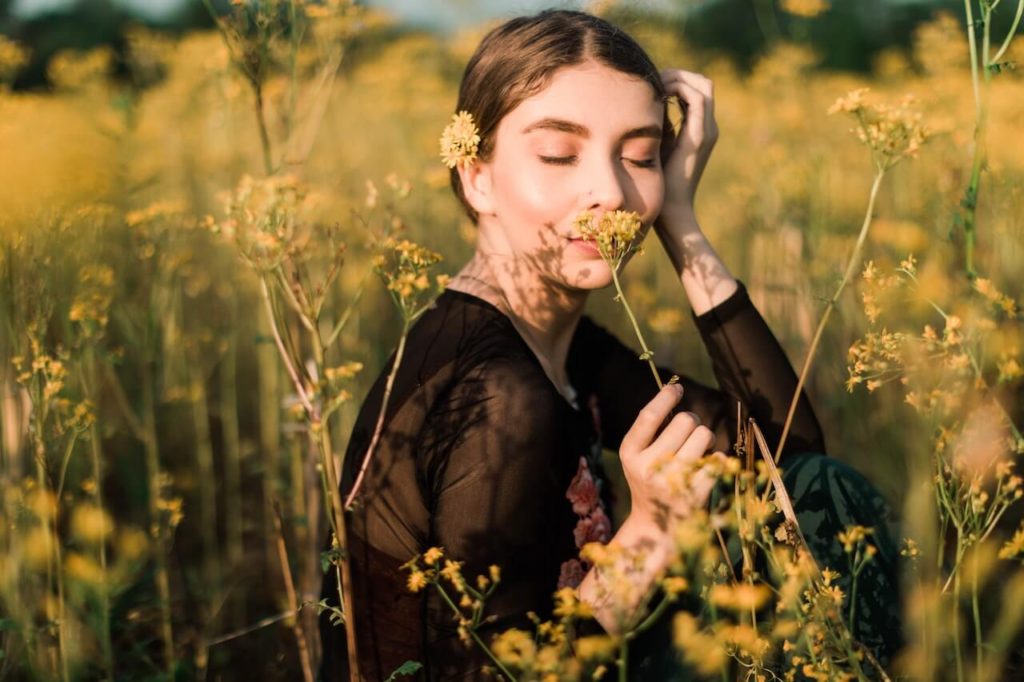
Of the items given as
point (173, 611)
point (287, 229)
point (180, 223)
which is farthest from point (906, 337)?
point (173, 611)

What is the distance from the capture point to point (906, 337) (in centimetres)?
128

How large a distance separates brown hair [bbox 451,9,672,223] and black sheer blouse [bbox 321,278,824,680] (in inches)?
12.3

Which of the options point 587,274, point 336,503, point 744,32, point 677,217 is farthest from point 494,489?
point 744,32

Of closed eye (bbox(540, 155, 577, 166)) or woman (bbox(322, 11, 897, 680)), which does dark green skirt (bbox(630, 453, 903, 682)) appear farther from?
closed eye (bbox(540, 155, 577, 166))

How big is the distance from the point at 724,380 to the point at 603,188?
2.04ft

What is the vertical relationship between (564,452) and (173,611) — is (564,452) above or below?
above

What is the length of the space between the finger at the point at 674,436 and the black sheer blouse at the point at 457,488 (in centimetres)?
17

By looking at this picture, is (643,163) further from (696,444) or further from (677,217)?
(696,444)

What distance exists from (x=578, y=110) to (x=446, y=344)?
0.41 m

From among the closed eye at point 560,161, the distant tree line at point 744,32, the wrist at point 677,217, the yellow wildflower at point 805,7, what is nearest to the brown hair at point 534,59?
the closed eye at point 560,161

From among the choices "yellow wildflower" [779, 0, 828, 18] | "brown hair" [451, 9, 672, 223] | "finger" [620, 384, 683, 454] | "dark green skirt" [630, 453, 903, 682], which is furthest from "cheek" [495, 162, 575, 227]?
"yellow wildflower" [779, 0, 828, 18]

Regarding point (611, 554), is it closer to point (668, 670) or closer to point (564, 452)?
point (564, 452)

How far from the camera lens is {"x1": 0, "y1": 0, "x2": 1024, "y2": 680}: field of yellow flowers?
1.28 meters

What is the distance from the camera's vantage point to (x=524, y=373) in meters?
1.42
